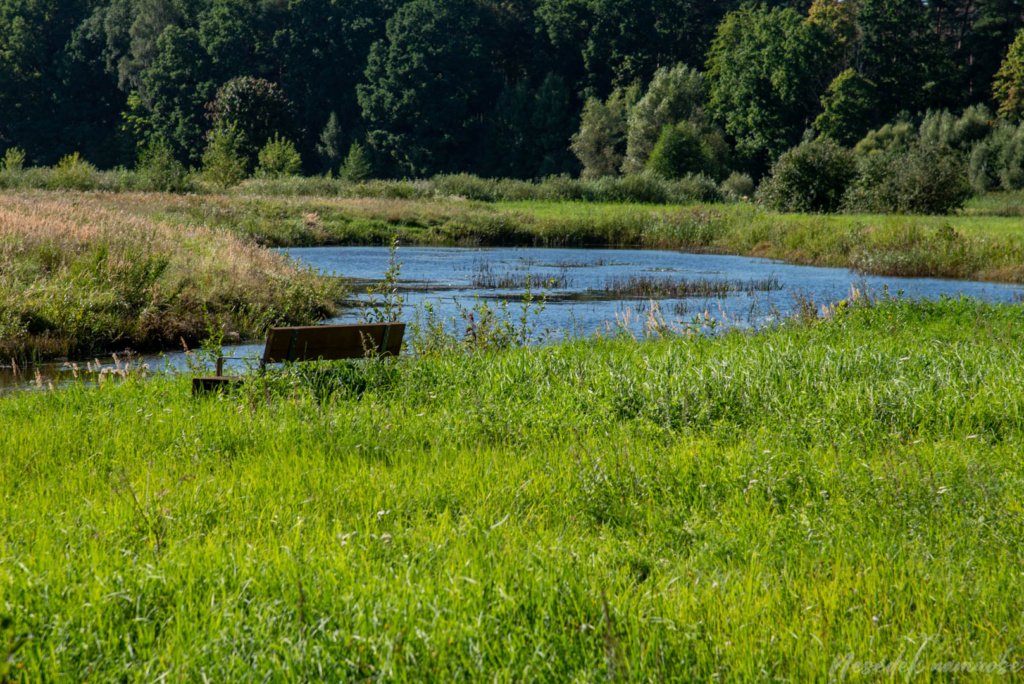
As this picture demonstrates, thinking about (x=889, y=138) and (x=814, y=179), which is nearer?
(x=814, y=179)

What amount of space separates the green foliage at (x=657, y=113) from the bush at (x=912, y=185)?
3169 cm

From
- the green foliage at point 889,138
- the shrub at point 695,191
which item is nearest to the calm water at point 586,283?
the shrub at point 695,191

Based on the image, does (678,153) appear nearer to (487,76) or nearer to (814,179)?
(814,179)

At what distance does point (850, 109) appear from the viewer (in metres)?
76.4

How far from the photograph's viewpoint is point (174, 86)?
9481 cm

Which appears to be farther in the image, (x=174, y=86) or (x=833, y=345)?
(x=174, y=86)

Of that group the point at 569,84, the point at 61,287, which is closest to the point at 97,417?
the point at 61,287

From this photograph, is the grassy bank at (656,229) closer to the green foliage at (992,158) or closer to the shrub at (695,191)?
the shrub at (695,191)

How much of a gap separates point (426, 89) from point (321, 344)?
282ft

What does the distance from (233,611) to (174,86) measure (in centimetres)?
9778

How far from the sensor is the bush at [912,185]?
4122cm

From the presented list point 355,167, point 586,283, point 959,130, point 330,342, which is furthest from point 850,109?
point 330,342

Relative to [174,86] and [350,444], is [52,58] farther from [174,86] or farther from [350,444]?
[350,444]

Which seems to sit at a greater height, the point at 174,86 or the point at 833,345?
the point at 174,86
